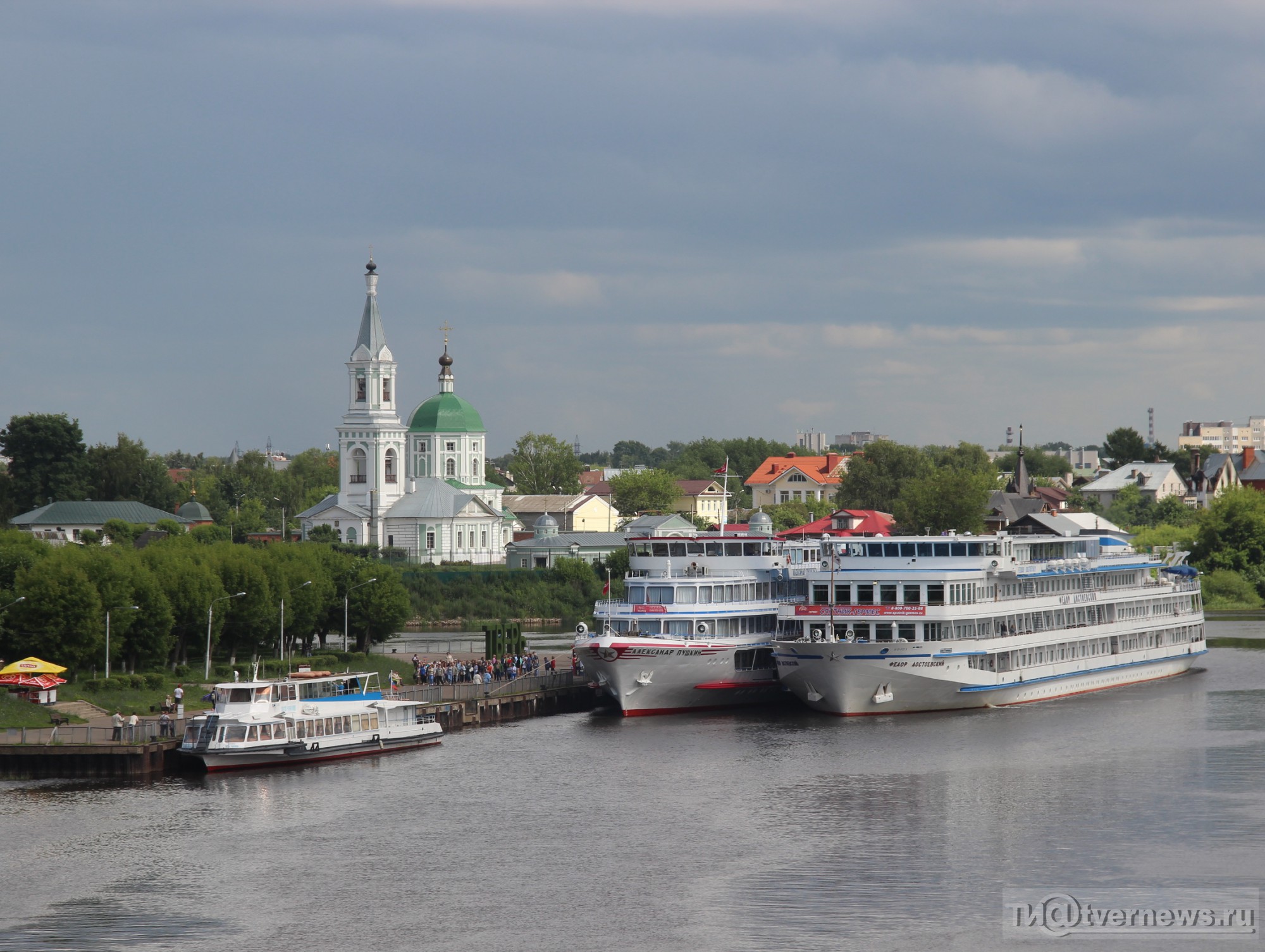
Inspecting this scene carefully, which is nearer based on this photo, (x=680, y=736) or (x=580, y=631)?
(x=680, y=736)

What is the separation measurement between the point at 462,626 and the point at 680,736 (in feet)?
187

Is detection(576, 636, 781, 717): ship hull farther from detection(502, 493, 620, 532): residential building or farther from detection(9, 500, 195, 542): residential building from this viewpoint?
detection(502, 493, 620, 532): residential building

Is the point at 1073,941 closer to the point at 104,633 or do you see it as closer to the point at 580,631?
the point at 580,631

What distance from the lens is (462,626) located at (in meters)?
118

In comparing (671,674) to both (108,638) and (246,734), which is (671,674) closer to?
(246,734)

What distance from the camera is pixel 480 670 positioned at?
74312 mm

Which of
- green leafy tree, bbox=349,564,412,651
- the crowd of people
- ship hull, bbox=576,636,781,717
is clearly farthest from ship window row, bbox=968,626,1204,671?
green leafy tree, bbox=349,564,412,651

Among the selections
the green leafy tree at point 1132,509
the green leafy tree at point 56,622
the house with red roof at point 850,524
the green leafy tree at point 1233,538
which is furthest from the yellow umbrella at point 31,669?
the green leafy tree at point 1132,509

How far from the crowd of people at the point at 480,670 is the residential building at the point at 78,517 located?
2724 inches

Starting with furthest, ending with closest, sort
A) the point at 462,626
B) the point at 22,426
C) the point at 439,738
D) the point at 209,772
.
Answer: the point at 22,426 → the point at 462,626 → the point at 439,738 → the point at 209,772

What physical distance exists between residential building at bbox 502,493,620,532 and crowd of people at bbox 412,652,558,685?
10884cm

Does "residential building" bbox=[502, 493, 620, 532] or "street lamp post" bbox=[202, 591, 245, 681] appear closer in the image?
"street lamp post" bbox=[202, 591, 245, 681]

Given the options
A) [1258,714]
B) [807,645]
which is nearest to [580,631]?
[807,645]

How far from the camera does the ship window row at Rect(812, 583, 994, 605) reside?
6681cm
